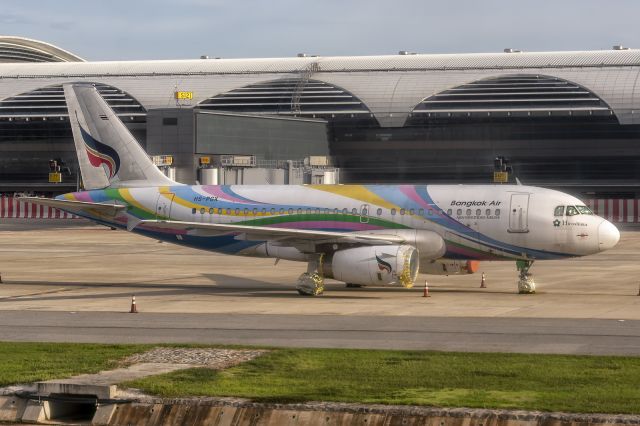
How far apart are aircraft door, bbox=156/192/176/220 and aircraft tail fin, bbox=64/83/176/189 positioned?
1558 millimetres

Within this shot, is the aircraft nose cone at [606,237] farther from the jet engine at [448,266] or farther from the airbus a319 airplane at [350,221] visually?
the jet engine at [448,266]

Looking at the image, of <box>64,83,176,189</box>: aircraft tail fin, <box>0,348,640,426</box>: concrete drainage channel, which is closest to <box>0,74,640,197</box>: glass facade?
<box>64,83,176,189</box>: aircraft tail fin

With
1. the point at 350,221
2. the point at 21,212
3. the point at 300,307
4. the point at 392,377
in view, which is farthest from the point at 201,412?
the point at 21,212

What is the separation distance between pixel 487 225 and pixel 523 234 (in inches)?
52.2

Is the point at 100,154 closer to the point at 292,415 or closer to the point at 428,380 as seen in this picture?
the point at 428,380

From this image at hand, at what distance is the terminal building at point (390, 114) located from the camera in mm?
116500

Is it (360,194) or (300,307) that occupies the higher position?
(360,194)

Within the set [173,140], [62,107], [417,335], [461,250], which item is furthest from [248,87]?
[417,335]

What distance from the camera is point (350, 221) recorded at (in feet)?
145

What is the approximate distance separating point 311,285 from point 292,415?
73.2 ft

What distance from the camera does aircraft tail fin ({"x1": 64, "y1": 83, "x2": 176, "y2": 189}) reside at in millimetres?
48281

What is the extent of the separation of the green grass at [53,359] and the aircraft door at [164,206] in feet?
59.7

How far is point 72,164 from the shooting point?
128125mm

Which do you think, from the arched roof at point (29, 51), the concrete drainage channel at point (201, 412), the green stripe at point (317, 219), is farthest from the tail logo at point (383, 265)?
the arched roof at point (29, 51)
